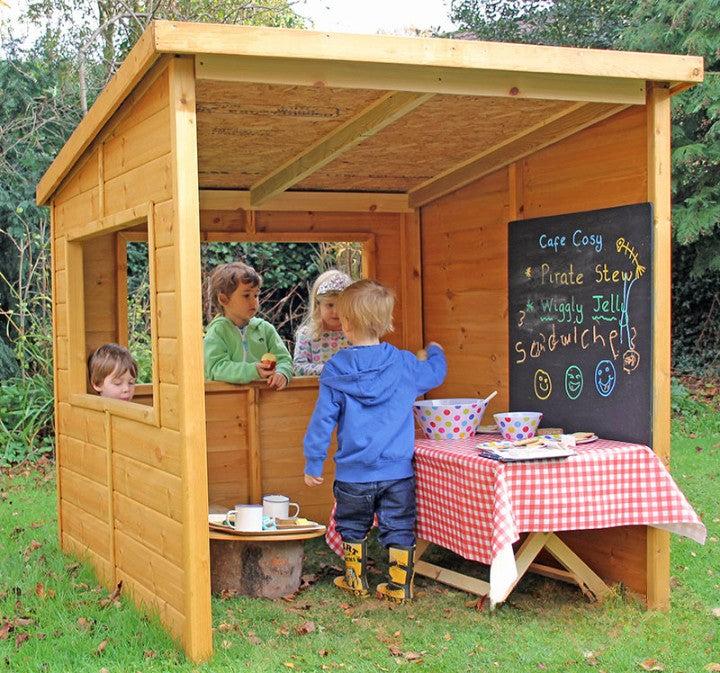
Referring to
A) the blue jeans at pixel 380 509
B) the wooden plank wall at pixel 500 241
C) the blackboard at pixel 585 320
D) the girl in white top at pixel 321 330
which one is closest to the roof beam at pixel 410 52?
the wooden plank wall at pixel 500 241

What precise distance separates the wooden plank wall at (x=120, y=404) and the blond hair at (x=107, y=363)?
0.48 feet

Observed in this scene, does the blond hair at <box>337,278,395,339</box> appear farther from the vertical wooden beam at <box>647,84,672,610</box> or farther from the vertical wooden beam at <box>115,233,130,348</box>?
the vertical wooden beam at <box>115,233,130,348</box>

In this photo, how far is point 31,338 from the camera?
1085cm

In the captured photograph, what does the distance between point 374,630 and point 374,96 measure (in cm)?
273

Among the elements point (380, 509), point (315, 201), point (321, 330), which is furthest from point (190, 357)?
point (315, 201)

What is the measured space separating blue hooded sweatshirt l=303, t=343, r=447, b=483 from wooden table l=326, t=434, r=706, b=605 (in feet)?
0.85

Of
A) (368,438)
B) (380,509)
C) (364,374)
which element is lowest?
(380,509)

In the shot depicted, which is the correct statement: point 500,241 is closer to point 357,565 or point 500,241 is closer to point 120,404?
point 357,565

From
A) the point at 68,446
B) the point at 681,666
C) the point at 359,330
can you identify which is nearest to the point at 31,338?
the point at 68,446

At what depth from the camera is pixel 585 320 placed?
532 centimetres

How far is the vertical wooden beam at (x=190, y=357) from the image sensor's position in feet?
13.6

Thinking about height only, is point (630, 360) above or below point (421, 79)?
below

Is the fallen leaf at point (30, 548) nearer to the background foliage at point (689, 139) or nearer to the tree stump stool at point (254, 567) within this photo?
the tree stump stool at point (254, 567)

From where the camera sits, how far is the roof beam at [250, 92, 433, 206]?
186 inches
